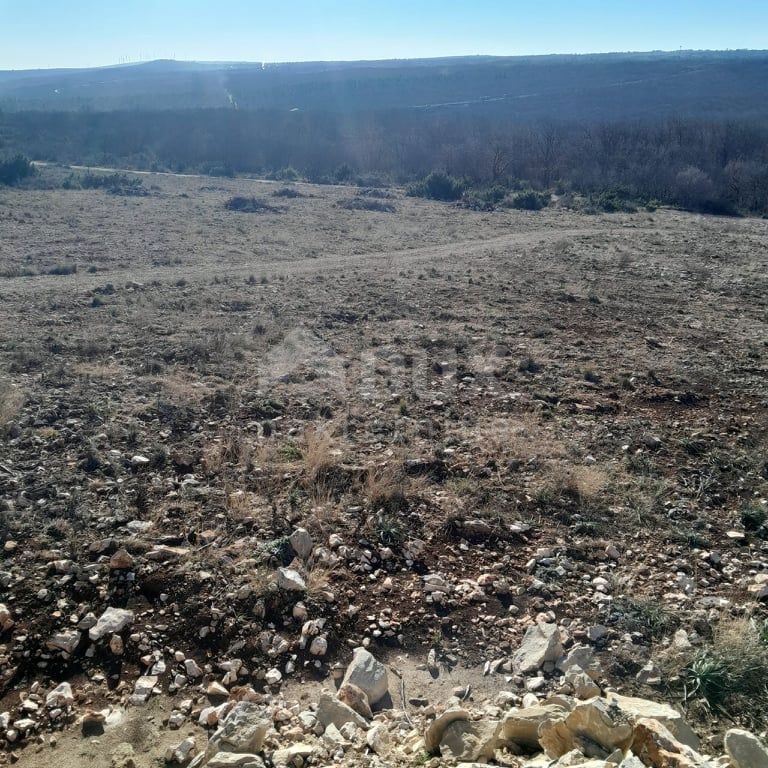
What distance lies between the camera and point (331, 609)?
4.18 m

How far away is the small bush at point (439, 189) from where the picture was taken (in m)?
30.2

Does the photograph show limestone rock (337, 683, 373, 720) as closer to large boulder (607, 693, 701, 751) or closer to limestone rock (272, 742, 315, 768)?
limestone rock (272, 742, 315, 768)

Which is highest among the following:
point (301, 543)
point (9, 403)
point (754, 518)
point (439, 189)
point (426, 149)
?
point (426, 149)

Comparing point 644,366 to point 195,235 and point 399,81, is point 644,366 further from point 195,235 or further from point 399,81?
point 399,81

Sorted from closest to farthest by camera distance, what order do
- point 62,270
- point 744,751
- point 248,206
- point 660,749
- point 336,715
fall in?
point 660,749 < point 744,751 < point 336,715 < point 62,270 < point 248,206

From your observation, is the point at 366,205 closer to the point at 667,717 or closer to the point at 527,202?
the point at 527,202

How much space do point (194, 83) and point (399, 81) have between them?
45.9 m

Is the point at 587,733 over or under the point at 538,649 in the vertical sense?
over

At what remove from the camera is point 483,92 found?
10556 centimetres

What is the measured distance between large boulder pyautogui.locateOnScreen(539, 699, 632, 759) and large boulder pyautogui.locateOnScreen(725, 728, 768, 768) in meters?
0.47

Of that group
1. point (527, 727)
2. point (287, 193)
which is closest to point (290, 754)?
point (527, 727)

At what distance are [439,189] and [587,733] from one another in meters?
30.3

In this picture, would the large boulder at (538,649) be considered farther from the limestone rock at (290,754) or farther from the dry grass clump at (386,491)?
the dry grass clump at (386,491)

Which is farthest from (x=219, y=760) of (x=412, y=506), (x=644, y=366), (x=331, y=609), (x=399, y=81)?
(x=399, y=81)
